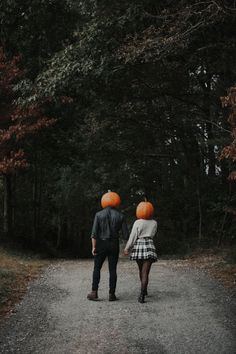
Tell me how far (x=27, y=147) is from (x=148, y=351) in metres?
16.0

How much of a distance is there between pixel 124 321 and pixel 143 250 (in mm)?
1855

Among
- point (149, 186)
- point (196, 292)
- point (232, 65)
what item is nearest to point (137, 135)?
point (149, 186)

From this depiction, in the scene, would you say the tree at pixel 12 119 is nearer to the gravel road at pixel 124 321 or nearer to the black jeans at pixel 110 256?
the gravel road at pixel 124 321

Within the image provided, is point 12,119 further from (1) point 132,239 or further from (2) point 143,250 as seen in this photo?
(2) point 143,250

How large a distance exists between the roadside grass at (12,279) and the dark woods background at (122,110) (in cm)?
401

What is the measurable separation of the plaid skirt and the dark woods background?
514 centimetres

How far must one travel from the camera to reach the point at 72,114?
22172 millimetres

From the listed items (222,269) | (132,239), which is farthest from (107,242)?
(222,269)

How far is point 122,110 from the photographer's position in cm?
2020

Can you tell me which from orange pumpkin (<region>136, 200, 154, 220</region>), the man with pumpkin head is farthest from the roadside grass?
orange pumpkin (<region>136, 200, 154, 220</region>)

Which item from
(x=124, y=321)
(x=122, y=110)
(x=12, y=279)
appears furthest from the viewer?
(x=122, y=110)

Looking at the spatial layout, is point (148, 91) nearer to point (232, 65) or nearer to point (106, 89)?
point (106, 89)

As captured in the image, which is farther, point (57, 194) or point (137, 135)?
point (57, 194)

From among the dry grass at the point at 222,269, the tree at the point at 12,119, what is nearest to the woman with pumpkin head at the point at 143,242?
the dry grass at the point at 222,269
